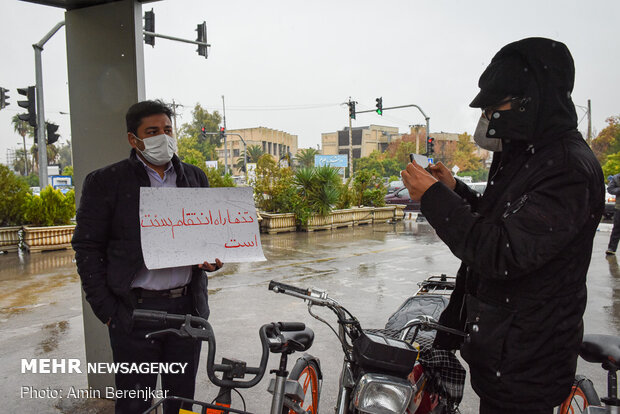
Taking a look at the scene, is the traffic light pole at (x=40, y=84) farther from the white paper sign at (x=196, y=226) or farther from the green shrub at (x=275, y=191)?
the white paper sign at (x=196, y=226)

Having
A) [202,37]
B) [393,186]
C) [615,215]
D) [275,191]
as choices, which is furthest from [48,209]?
[393,186]

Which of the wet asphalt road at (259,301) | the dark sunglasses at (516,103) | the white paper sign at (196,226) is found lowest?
the wet asphalt road at (259,301)

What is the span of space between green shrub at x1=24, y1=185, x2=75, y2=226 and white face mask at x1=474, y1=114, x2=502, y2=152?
1111cm

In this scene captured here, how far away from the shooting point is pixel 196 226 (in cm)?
233

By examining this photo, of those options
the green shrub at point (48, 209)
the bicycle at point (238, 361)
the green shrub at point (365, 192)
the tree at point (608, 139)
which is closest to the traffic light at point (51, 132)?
the green shrub at point (48, 209)

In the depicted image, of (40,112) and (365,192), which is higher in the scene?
(40,112)

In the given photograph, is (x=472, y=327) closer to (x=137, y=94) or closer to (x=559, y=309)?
(x=559, y=309)

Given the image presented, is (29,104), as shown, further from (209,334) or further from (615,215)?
(615,215)

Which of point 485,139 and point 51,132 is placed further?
point 51,132

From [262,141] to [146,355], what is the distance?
249ft

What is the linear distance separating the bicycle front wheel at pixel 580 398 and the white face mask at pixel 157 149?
2491 mm

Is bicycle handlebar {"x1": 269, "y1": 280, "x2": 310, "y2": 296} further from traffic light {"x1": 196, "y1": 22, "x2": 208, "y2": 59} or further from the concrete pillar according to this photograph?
traffic light {"x1": 196, "y1": 22, "x2": 208, "y2": 59}

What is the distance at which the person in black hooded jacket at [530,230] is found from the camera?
143cm

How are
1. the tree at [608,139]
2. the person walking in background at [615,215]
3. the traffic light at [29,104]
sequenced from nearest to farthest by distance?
the person walking in background at [615,215], the traffic light at [29,104], the tree at [608,139]
